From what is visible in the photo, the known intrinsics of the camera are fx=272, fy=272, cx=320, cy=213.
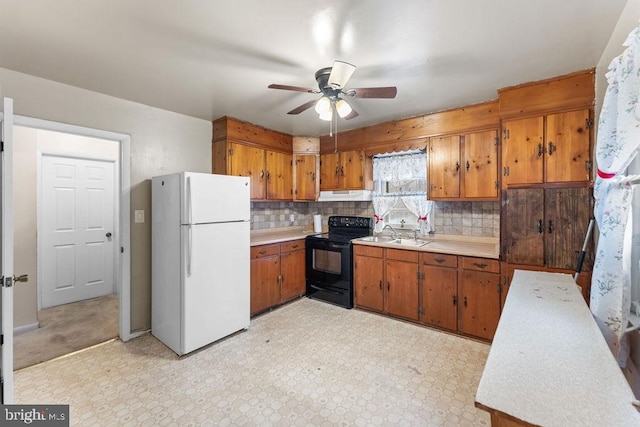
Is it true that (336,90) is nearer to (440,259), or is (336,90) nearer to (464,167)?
(464,167)

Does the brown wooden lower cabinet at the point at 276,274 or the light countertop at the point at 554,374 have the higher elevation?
the light countertop at the point at 554,374

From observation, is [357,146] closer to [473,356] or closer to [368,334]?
[368,334]

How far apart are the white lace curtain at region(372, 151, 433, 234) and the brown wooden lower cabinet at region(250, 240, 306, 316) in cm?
125

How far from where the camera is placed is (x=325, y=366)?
2291mm

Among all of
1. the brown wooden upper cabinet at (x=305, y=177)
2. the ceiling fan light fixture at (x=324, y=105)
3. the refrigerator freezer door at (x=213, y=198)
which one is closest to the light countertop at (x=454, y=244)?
the refrigerator freezer door at (x=213, y=198)

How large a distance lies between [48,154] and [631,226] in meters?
5.66

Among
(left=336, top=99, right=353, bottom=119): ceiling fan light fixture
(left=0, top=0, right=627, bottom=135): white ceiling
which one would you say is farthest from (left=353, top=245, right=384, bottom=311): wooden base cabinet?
(left=0, top=0, right=627, bottom=135): white ceiling

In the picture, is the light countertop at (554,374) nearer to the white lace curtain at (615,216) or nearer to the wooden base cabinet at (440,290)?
the white lace curtain at (615,216)

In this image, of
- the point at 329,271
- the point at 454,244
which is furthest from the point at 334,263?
the point at 454,244

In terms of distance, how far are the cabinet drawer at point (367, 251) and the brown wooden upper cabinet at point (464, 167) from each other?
0.90 metres

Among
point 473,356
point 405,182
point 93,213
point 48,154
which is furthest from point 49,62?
point 473,356

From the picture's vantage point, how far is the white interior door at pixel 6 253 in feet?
4.98

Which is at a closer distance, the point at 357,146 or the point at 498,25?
the point at 498,25

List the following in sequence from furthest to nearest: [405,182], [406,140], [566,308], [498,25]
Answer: [405,182] → [406,140] → [498,25] → [566,308]
